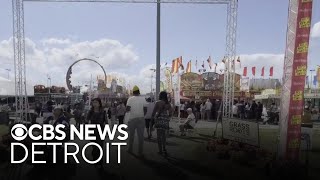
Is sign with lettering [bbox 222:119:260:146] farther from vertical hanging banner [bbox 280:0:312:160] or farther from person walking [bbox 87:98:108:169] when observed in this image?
person walking [bbox 87:98:108:169]

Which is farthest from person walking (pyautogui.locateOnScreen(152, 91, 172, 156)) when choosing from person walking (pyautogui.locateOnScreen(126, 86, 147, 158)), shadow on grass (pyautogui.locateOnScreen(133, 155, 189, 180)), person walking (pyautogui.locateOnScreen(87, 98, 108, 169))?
person walking (pyautogui.locateOnScreen(87, 98, 108, 169))

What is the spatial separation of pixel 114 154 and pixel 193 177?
3067 millimetres

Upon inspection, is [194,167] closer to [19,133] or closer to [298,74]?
[298,74]

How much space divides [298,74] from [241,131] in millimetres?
2683

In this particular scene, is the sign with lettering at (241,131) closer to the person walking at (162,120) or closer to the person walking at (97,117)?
the person walking at (162,120)

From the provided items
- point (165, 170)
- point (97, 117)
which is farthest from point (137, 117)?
point (165, 170)

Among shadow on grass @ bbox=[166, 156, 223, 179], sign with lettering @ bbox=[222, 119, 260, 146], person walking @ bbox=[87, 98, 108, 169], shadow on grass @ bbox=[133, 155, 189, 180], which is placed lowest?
shadow on grass @ bbox=[166, 156, 223, 179]

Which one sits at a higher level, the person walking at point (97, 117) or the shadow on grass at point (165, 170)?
the person walking at point (97, 117)

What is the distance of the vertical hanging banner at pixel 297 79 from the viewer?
338 inches

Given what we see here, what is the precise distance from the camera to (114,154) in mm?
10609

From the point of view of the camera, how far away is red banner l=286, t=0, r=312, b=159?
858 centimetres

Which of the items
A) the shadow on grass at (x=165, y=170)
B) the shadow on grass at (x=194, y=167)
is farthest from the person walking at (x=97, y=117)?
the shadow on grass at (x=194, y=167)

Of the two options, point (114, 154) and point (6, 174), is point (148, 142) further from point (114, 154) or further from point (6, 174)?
point (6, 174)

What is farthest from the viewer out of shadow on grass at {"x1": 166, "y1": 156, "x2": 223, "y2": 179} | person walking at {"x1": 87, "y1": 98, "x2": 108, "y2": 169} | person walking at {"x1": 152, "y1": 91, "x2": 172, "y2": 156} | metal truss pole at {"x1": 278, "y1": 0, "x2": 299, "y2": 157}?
person walking at {"x1": 152, "y1": 91, "x2": 172, "y2": 156}
